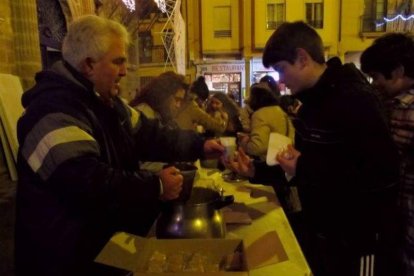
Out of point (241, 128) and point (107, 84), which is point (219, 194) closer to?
point (107, 84)

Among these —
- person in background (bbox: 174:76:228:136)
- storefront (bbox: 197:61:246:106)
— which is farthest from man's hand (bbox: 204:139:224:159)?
storefront (bbox: 197:61:246:106)

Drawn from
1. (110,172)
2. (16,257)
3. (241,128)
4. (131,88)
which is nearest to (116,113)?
(110,172)

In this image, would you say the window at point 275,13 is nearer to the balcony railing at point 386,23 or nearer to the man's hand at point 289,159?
the balcony railing at point 386,23

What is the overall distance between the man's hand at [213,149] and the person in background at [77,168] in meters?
0.70

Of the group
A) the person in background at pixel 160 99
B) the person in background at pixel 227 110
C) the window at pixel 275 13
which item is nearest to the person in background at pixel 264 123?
the person in background at pixel 160 99

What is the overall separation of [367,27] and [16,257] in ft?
64.4

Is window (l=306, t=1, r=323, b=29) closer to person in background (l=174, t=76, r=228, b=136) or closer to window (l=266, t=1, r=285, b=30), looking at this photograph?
window (l=266, t=1, r=285, b=30)

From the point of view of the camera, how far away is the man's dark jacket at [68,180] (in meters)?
1.40

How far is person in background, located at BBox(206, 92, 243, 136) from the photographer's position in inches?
205

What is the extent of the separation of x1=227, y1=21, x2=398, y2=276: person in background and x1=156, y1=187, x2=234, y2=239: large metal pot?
0.41 meters

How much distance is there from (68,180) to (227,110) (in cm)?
412

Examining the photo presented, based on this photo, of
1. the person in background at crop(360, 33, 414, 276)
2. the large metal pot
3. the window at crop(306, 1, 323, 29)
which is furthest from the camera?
the window at crop(306, 1, 323, 29)

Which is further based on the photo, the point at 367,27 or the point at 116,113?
the point at 367,27

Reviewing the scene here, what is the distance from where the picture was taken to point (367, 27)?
18.4 m
